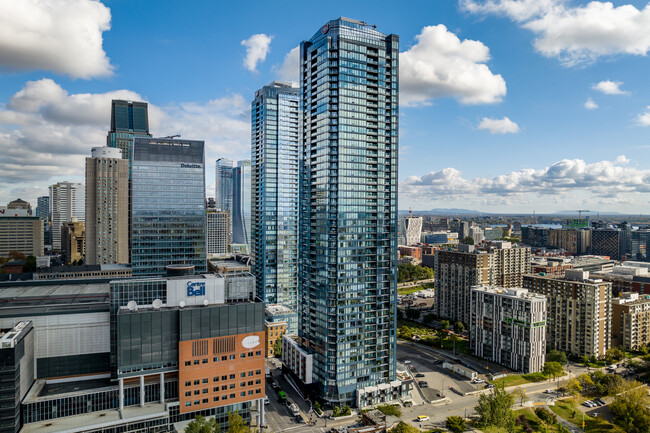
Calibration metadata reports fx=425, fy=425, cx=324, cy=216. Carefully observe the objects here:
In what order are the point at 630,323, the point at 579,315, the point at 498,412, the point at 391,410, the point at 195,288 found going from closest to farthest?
1. the point at 498,412
2. the point at 195,288
3. the point at 391,410
4. the point at 579,315
5. the point at 630,323

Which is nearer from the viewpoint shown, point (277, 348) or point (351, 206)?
point (351, 206)

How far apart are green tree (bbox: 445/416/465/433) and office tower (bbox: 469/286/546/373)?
44.1m

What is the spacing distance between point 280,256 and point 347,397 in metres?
78.9

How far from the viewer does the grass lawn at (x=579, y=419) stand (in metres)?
97.4

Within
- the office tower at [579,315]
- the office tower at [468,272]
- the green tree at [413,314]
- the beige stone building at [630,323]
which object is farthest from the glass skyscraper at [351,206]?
the beige stone building at [630,323]

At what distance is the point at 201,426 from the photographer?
81125 mm

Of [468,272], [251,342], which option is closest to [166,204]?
[251,342]

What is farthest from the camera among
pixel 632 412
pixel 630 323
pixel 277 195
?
pixel 277 195

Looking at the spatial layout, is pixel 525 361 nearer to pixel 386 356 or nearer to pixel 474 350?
pixel 474 350

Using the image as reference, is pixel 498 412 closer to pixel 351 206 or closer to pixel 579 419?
pixel 579 419

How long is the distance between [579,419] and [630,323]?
6522 cm

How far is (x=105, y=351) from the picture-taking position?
303 ft

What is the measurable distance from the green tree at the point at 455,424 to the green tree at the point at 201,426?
5132 centimetres

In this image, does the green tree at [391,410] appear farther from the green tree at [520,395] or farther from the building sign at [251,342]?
the building sign at [251,342]
